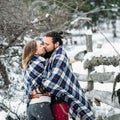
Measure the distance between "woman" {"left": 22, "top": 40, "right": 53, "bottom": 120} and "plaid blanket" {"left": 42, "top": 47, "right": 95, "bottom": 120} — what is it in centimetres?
9

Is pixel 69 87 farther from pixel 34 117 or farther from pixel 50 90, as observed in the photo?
pixel 34 117

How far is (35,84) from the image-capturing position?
477 centimetres

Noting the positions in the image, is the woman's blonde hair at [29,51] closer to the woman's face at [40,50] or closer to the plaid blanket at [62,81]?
the woman's face at [40,50]

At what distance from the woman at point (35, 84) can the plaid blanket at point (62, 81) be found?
0.09 meters

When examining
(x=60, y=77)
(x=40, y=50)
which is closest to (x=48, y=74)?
(x=60, y=77)

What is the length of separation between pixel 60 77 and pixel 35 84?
321mm

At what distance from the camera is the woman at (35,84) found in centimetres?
473

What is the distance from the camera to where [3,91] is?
1060 centimetres

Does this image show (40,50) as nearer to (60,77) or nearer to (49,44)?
(49,44)

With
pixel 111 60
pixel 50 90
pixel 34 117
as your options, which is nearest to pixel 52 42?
pixel 50 90

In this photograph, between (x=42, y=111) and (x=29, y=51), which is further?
(x=29, y=51)

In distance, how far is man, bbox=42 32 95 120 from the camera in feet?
15.6

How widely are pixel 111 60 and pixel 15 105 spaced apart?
8.02ft

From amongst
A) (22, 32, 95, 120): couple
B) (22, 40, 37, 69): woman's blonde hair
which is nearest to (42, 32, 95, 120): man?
(22, 32, 95, 120): couple
